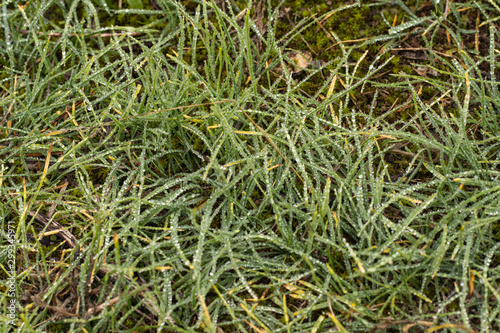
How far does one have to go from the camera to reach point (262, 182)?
181 cm

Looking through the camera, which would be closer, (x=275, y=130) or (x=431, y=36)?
(x=275, y=130)

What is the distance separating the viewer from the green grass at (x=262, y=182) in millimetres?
1475

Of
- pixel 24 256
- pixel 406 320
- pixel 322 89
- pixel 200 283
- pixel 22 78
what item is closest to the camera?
pixel 406 320

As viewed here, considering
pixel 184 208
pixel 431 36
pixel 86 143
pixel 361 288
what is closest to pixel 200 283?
pixel 184 208

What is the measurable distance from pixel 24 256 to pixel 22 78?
0.96 metres

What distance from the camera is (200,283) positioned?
1522mm

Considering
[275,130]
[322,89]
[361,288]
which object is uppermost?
[322,89]

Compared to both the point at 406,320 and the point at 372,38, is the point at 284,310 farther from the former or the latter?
the point at 372,38

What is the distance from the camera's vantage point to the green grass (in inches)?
58.1

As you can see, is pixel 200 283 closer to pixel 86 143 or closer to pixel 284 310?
pixel 284 310

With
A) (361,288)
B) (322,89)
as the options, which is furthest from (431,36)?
(361,288)

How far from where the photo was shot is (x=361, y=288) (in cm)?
153

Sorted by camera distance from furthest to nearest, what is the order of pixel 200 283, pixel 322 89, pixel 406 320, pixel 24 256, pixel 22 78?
pixel 22 78 → pixel 322 89 → pixel 24 256 → pixel 200 283 → pixel 406 320

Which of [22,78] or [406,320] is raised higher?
[22,78]
